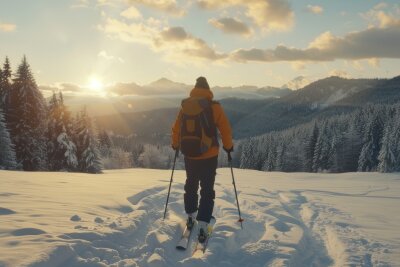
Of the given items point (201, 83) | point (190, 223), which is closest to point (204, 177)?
point (190, 223)

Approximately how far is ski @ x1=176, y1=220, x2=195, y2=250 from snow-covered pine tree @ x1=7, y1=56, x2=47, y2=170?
112 ft

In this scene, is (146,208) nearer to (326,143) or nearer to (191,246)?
(191,246)

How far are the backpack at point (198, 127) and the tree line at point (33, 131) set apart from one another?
2933 centimetres

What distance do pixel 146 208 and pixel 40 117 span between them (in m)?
34.1

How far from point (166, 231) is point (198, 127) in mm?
1935

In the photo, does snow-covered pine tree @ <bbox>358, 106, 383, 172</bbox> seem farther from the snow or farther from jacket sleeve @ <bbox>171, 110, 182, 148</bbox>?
jacket sleeve @ <bbox>171, 110, 182, 148</bbox>

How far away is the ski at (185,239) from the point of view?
19.4 feet

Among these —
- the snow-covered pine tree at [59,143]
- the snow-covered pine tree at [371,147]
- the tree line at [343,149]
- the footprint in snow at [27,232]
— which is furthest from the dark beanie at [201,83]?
the snow-covered pine tree at [371,147]

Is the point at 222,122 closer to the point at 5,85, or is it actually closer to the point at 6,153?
the point at 6,153

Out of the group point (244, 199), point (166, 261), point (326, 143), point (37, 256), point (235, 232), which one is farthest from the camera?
point (326, 143)

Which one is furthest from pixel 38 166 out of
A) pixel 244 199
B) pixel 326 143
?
pixel 326 143

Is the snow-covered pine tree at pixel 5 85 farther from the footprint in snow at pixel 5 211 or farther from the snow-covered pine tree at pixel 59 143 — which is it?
the footprint in snow at pixel 5 211

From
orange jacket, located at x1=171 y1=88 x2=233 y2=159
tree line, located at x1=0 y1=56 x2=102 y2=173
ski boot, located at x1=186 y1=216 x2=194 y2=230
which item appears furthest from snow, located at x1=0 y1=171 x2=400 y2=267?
tree line, located at x1=0 y1=56 x2=102 y2=173

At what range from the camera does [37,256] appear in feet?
14.4
